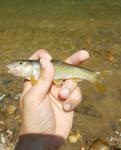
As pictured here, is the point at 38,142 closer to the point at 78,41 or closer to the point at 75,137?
the point at 75,137

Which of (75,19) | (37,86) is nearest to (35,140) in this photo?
(37,86)

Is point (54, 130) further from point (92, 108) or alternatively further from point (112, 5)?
point (112, 5)

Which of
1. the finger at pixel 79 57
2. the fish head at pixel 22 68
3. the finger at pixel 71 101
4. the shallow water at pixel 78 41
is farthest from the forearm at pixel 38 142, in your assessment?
the shallow water at pixel 78 41

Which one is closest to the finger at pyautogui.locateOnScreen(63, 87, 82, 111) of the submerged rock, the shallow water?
the submerged rock

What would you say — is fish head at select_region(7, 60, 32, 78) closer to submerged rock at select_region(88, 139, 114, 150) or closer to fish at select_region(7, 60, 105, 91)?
fish at select_region(7, 60, 105, 91)

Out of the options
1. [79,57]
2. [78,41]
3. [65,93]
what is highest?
[79,57]

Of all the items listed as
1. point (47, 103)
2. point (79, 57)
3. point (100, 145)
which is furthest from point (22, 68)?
point (100, 145)

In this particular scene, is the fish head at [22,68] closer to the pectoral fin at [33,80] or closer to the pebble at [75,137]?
the pectoral fin at [33,80]
